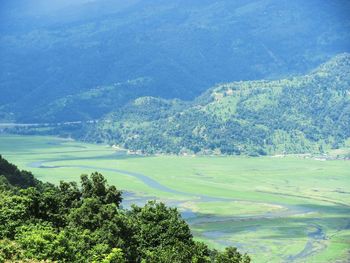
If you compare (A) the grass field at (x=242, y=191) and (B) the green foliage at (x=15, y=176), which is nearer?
(B) the green foliage at (x=15, y=176)

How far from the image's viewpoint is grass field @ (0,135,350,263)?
255ft

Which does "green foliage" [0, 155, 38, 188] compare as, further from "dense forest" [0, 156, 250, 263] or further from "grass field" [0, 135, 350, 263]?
"dense forest" [0, 156, 250, 263]

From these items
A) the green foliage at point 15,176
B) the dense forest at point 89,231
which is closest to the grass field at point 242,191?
the green foliage at point 15,176

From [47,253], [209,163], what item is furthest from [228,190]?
[47,253]

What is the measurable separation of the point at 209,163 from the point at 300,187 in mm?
43344

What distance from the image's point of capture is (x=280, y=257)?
Answer: 2788 inches

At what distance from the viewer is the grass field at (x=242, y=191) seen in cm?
7775

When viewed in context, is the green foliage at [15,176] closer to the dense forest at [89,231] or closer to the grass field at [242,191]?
the grass field at [242,191]

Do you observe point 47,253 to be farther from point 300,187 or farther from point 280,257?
point 300,187

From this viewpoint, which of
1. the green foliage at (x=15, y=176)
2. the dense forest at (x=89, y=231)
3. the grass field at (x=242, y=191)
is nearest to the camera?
the dense forest at (x=89, y=231)

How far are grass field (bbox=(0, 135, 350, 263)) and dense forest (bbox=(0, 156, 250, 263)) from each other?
32.2 meters

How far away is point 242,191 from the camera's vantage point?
114 m

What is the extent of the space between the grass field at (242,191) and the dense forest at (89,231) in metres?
32.2

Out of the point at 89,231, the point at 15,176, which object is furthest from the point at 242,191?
the point at 89,231
